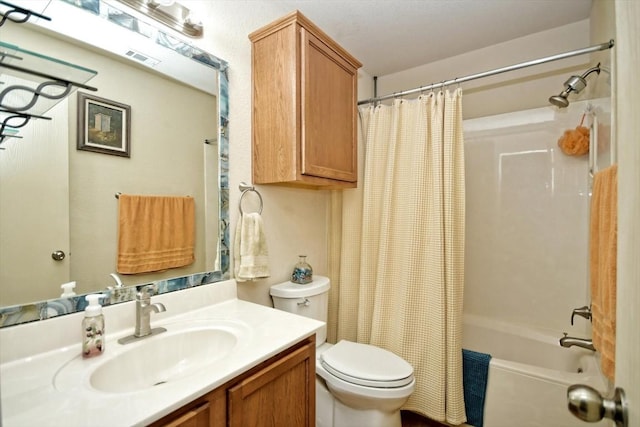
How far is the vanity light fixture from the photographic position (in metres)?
1.10

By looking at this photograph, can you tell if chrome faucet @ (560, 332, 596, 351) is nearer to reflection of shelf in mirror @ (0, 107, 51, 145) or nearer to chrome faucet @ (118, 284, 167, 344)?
chrome faucet @ (118, 284, 167, 344)

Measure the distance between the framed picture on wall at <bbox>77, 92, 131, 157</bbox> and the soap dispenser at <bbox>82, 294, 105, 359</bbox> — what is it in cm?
51

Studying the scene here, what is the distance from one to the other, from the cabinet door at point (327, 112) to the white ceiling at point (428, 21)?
365 millimetres

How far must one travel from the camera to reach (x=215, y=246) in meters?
1.33

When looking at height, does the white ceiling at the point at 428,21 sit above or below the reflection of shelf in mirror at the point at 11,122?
above

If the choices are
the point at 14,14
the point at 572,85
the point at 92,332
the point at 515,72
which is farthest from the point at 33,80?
the point at 515,72

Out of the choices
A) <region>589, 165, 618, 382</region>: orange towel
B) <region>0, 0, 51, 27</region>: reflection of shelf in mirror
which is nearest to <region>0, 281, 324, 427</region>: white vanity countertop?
<region>0, 0, 51, 27</region>: reflection of shelf in mirror

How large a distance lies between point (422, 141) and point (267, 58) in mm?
988

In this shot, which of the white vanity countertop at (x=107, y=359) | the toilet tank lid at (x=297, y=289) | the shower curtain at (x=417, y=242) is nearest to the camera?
the white vanity countertop at (x=107, y=359)

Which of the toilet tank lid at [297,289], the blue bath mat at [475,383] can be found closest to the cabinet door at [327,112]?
the toilet tank lid at [297,289]

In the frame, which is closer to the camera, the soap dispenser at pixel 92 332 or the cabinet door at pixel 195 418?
the cabinet door at pixel 195 418

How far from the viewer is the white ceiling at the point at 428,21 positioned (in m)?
1.70

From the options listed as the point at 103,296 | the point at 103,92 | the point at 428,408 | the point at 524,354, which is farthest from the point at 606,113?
the point at 103,296

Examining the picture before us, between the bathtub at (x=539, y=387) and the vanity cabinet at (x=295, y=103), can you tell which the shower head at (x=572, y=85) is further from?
the bathtub at (x=539, y=387)
